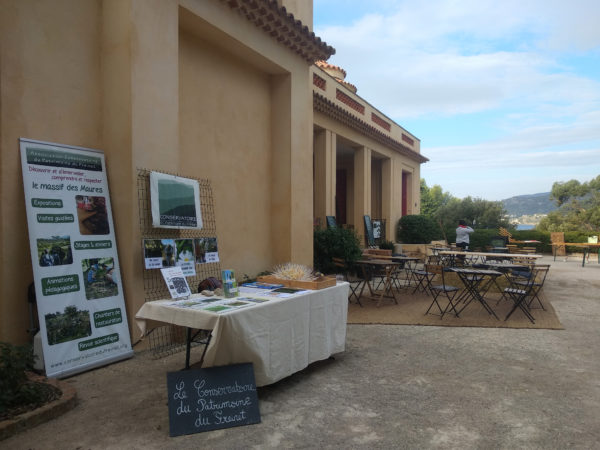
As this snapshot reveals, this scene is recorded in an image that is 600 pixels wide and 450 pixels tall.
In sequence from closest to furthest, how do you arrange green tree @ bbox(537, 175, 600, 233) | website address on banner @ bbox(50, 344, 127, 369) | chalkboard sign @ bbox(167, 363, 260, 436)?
chalkboard sign @ bbox(167, 363, 260, 436), website address on banner @ bbox(50, 344, 127, 369), green tree @ bbox(537, 175, 600, 233)

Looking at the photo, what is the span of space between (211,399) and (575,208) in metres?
44.6

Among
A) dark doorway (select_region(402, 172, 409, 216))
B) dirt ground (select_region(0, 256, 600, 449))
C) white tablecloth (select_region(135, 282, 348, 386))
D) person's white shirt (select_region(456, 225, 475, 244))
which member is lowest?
dirt ground (select_region(0, 256, 600, 449))

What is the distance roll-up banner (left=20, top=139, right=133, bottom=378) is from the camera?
13.5ft

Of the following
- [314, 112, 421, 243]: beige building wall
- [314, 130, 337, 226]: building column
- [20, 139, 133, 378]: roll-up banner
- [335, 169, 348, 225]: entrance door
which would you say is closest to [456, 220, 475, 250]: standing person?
[314, 112, 421, 243]: beige building wall

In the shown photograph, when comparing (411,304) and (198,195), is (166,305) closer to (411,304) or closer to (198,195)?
(198,195)

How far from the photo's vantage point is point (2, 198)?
4.12 meters

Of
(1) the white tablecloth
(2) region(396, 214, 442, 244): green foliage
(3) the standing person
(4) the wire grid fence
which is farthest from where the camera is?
(2) region(396, 214, 442, 244): green foliage

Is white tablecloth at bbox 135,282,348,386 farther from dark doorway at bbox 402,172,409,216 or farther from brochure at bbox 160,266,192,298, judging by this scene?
dark doorway at bbox 402,172,409,216

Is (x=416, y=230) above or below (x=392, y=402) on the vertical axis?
above

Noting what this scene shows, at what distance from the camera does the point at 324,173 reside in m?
12.1

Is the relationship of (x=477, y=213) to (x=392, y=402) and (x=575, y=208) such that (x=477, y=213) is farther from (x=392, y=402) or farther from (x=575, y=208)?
(x=392, y=402)

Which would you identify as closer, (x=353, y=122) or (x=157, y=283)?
(x=157, y=283)

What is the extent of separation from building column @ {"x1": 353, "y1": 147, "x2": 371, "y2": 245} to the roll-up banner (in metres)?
10.5

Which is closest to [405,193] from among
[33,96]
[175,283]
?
[175,283]
